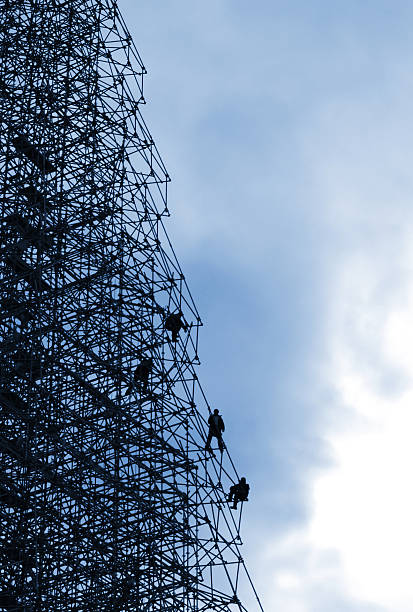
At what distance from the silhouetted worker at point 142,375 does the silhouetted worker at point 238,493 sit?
3425mm

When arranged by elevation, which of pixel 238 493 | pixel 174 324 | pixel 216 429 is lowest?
pixel 238 493

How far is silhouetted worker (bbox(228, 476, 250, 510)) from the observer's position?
33.6m

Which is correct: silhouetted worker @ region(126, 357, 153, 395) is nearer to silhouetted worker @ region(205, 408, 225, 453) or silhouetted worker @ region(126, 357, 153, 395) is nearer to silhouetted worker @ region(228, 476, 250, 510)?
silhouetted worker @ region(205, 408, 225, 453)

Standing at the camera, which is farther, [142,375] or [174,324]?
[174,324]

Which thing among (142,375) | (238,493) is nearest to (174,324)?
(142,375)

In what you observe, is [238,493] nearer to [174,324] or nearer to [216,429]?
[216,429]

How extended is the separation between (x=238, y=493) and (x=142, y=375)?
387 centimetres

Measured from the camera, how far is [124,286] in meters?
35.1

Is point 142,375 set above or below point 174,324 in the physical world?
below

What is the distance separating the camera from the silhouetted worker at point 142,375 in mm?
33469

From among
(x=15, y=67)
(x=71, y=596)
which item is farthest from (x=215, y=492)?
(x=15, y=67)

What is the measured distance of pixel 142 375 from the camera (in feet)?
111

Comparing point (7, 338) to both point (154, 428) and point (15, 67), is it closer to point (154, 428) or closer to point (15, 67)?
point (154, 428)

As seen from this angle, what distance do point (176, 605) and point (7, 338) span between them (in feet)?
25.5
